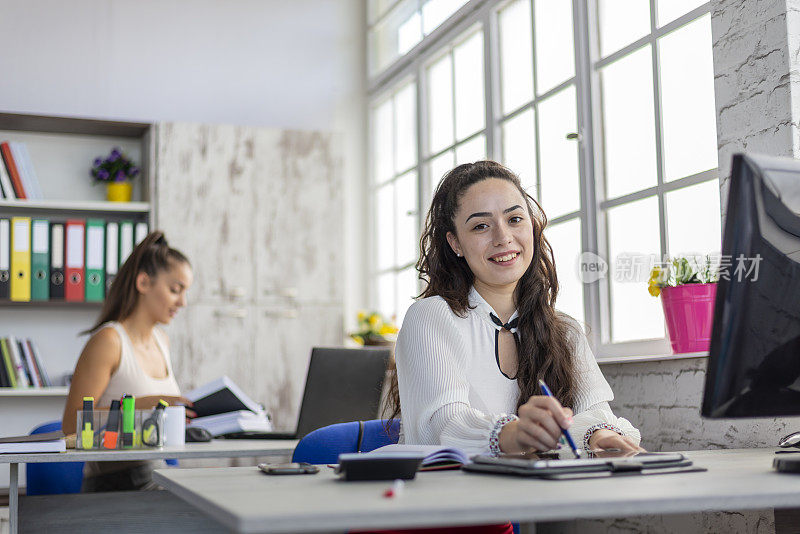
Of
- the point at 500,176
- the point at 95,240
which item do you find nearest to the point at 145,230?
the point at 95,240

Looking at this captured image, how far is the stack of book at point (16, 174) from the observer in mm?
4195

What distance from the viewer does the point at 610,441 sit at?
1509mm

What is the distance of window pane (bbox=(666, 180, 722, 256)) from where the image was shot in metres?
2.51

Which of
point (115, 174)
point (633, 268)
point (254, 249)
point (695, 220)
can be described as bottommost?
point (633, 268)

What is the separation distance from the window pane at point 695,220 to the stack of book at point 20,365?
3.01 metres

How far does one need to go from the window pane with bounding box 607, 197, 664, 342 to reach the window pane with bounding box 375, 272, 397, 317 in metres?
1.90

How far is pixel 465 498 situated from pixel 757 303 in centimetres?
47

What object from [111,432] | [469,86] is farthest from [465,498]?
[469,86]

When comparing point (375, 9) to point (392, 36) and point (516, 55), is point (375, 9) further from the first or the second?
point (516, 55)

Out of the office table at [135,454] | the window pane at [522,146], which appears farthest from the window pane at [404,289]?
the office table at [135,454]

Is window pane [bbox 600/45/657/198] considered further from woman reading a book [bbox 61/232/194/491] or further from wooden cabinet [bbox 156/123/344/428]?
wooden cabinet [bbox 156/123/344/428]

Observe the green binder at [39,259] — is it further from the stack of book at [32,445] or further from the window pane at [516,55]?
the window pane at [516,55]

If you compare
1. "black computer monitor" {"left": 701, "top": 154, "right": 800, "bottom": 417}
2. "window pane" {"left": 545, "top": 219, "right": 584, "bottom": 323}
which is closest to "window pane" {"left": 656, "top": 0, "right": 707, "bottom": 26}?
"window pane" {"left": 545, "top": 219, "right": 584, "bottom": 323}

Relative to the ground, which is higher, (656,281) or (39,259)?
(39,259)
